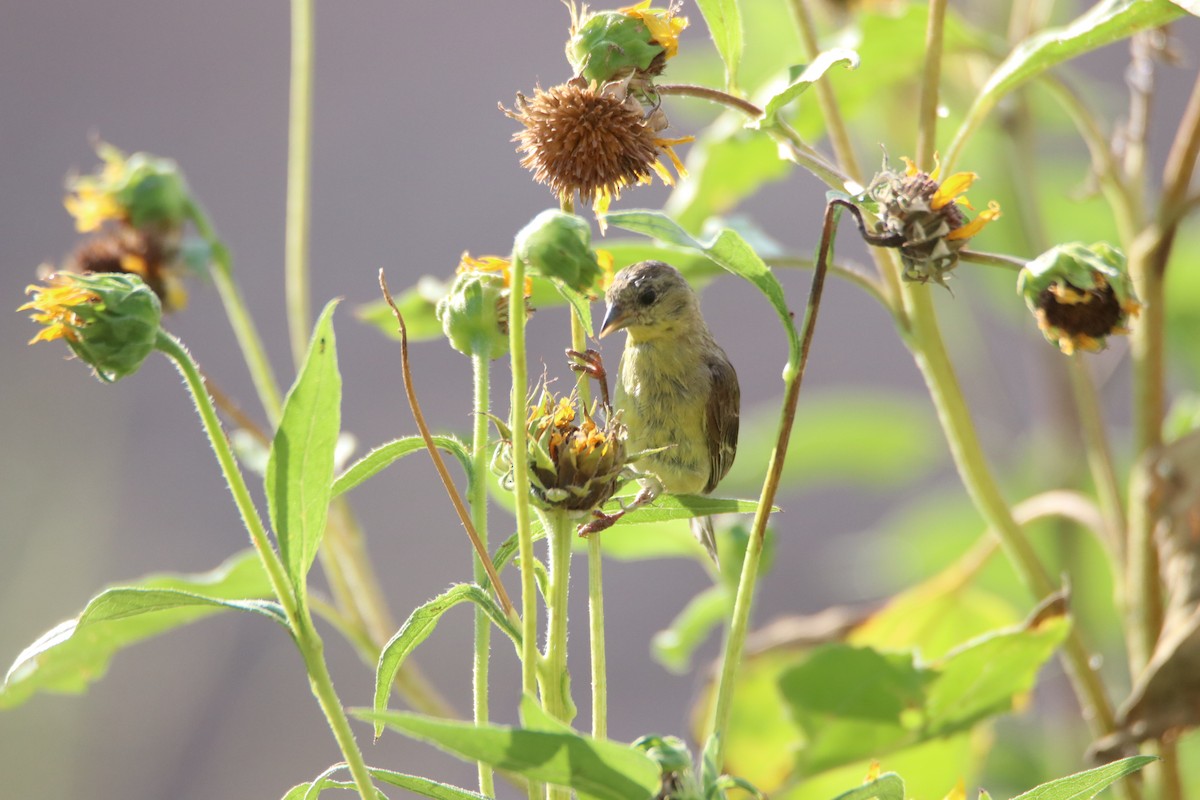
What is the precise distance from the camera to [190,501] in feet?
13.4

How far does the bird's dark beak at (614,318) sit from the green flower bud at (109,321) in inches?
26.4

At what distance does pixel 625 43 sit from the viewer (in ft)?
2.07

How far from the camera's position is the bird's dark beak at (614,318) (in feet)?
4.00

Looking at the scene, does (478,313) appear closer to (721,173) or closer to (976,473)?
(976,473)

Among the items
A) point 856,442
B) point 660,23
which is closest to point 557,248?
point 660,23

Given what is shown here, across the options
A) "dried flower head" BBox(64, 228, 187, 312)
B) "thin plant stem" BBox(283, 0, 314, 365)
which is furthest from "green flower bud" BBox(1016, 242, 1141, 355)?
"dried flower head" BBox(64, 228, 187, 312)

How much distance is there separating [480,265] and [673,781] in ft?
1.00

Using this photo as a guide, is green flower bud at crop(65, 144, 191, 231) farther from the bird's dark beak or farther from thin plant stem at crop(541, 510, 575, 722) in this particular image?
thin plant stem at crop(541, 510, 575, 722)

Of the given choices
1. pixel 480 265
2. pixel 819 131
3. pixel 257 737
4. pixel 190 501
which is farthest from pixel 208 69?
pixel 480 265

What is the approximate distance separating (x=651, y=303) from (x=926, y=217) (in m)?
0.69

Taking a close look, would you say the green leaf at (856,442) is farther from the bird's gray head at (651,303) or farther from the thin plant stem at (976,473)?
the thin plant stem at (976,473)

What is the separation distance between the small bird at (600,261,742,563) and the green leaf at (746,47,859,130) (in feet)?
1.96

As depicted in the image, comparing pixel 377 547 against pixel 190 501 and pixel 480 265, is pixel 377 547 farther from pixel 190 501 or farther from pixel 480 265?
pixel 480 265

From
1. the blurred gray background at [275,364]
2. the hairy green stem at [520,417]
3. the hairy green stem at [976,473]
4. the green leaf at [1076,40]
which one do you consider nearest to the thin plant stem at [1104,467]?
the hairy green stem at [976,473]
